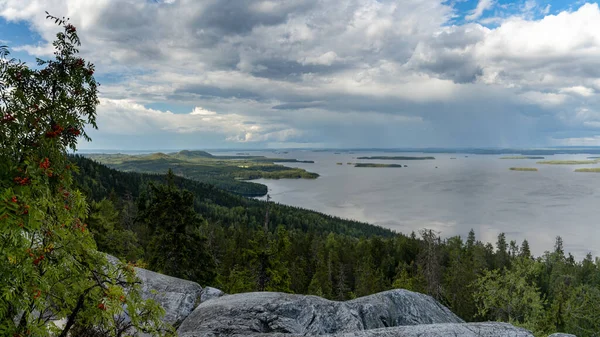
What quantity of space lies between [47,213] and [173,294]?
1431 centimetres

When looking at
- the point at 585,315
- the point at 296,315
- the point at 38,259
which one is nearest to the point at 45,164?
the point at 38,259

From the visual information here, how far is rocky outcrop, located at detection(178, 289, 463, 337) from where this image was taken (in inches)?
557

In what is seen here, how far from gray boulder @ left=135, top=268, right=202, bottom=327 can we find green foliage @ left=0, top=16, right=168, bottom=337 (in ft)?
38.5

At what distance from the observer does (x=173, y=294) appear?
18.8 meters

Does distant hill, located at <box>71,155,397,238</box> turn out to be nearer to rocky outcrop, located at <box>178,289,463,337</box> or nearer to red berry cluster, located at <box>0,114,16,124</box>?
rocky outcrop, located at <box>178,289,463,337</box>

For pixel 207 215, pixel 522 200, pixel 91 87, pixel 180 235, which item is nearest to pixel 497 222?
pixel 522 200

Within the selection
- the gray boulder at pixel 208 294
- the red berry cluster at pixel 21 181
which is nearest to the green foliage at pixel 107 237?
the gray boulder at pixel 208 294

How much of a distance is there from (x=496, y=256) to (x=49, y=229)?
11654 cm

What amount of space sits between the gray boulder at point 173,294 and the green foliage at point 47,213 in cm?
1174

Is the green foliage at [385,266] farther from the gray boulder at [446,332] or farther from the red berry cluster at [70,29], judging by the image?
the gray boulder at [446,332]

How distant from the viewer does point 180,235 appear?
30.1 metres

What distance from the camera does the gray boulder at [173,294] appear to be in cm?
1756

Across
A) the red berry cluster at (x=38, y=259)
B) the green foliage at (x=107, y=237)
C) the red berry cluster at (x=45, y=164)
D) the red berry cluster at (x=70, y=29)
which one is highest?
the red berry cluster at (x=70, y=29)

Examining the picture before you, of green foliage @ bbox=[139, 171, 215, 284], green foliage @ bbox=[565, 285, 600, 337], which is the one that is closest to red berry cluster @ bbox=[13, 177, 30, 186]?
green foliage @ bbox=[139, 171, 215, 284]
